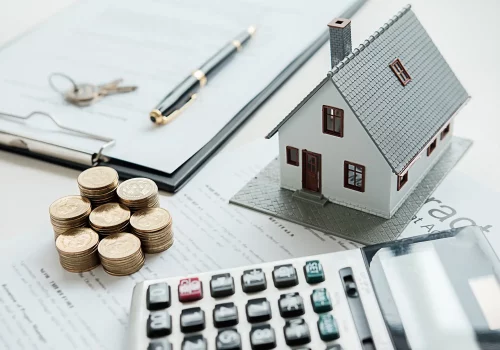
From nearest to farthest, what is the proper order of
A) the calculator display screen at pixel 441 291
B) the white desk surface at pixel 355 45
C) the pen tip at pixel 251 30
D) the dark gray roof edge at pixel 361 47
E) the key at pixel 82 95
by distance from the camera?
the calculator display screen at pixel 441 291, the dark gray roof edge at pixel 361 47, the white desk surface at pixel 355 45, the key at pixel 82 95, the pen tip at pixel 251 30

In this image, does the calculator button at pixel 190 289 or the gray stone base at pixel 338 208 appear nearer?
the calculator button at pixel 190 289

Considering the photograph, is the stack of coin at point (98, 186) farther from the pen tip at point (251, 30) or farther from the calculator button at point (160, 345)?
the pen tip at point (251, 30)

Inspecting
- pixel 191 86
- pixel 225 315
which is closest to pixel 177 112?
pixel 191 86

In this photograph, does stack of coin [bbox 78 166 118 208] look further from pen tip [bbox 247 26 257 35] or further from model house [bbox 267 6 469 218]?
pen tip [bbox 247 26 257 35]

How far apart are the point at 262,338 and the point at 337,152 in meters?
0.22

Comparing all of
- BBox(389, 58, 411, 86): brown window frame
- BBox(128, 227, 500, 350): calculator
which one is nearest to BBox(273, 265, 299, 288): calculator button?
BBox(128, 227, 500, 350): calculator

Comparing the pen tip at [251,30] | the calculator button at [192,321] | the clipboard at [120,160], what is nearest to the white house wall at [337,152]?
the clipboard at [120,160]

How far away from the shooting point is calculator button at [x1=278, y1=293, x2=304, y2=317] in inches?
23.7

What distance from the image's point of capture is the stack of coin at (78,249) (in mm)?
698

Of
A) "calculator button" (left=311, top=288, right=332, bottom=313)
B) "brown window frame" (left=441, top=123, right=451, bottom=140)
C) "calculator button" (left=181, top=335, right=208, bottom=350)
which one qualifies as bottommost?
"calculator button" (left=181, top=335, right=208, bottom=350)

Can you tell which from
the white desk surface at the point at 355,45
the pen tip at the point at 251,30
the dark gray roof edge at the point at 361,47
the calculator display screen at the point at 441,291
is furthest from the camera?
the pen tip at the point at 251,30

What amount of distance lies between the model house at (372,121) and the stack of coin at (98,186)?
158 millimetres

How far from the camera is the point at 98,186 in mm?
736

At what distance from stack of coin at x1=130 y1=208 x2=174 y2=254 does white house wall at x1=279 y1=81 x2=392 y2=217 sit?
13 cm
